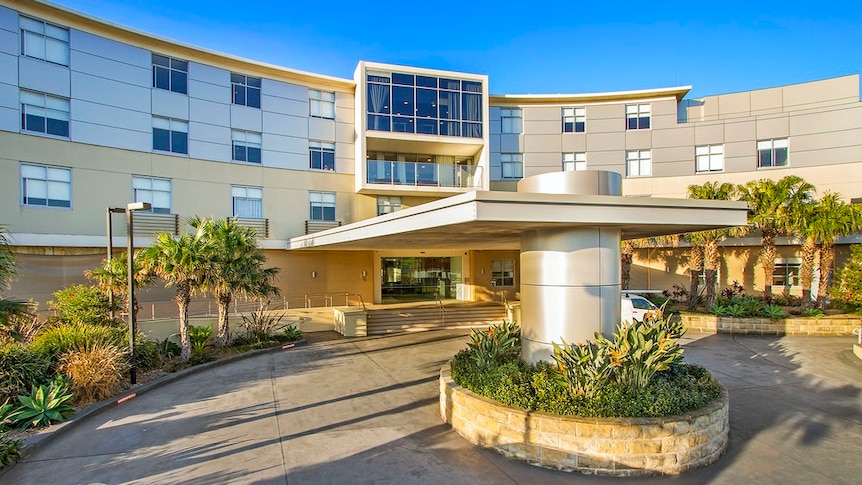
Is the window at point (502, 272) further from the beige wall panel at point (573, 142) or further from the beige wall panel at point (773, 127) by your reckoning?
the beige wall panel at point (773, 127)

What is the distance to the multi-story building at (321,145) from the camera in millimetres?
16172

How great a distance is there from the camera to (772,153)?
2280cm

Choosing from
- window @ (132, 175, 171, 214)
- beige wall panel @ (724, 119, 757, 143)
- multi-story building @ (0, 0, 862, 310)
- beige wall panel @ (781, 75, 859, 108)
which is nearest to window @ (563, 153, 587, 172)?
multi-story building @ (0, 0, 862, 310)

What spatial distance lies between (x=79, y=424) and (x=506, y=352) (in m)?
8.66

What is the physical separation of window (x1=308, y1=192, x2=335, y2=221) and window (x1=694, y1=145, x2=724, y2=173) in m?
19.9

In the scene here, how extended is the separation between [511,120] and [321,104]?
10.8m

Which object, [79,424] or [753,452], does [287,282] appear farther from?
[753,452]

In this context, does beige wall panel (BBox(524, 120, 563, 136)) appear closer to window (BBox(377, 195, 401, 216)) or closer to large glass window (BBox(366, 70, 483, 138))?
large glass window (BBox(366, 70, 483, 138))


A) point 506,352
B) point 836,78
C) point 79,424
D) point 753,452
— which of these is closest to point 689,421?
point 753,452

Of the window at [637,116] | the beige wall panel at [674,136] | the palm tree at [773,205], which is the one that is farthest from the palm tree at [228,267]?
the beige wall panel at [674,136]

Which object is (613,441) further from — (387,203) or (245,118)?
(245,118)

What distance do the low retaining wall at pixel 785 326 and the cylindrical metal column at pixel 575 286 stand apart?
42.6 feet

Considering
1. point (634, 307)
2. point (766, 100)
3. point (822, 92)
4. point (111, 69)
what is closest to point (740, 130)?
point (766, 100)

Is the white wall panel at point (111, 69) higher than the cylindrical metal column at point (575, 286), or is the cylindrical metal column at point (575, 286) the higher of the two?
the white wall panel at point (111, 69)
